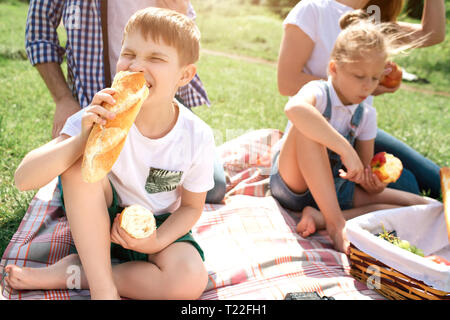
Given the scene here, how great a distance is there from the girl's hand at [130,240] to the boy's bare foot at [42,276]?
0.65 feet

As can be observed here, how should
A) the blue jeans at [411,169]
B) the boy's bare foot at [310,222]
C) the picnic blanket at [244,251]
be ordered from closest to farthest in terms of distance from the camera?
1. the picnic blanket at [244,251]
2. the boy's bare foot at [310,222]
3. the blue jeans at [411,169]

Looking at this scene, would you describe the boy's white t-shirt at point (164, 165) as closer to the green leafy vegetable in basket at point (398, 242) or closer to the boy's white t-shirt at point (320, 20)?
the green leafy vegetable in basket at point (398, 242)

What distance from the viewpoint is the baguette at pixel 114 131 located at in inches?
46.7

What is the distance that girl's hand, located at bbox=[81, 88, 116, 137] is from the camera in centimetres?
121

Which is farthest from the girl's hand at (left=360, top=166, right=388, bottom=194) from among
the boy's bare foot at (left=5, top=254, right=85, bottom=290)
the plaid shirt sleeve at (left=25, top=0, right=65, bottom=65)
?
the plaid shirt sleeve at (left=25, top=0, right=65, bottom=65)

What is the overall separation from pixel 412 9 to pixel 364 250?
75.2 inches

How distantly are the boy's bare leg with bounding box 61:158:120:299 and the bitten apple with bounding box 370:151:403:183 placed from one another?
1279mm

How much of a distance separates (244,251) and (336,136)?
65 cm

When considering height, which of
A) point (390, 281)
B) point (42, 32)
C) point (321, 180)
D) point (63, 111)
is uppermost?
point (42, 32)

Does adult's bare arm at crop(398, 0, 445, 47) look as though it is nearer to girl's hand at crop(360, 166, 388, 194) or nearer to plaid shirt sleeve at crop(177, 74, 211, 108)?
girl's hand at crop(360, 166, 388, 194)

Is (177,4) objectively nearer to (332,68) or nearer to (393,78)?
(332,68)

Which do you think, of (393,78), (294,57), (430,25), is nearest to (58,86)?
(294,57)

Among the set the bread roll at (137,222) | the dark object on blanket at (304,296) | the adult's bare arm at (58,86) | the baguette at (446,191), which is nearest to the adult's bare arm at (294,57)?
the baguette at (446,191)

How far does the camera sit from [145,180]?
1544 mm
